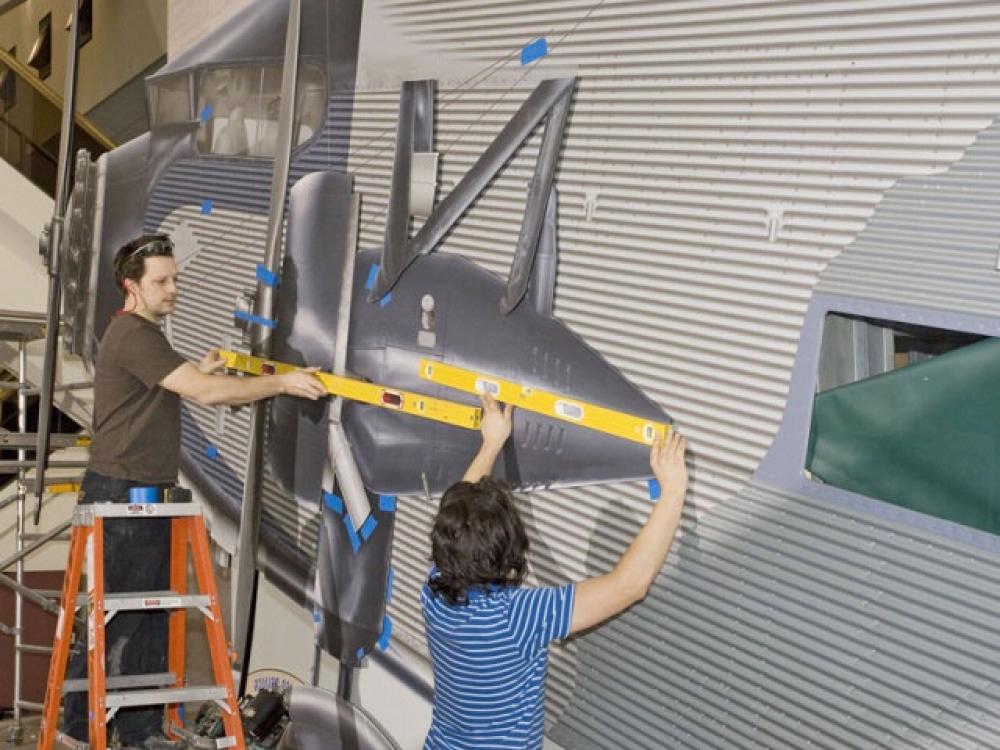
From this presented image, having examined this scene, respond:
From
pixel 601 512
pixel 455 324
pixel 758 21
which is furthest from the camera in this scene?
pixel 455 324

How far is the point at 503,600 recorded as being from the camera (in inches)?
91.3

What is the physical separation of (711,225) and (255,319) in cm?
186

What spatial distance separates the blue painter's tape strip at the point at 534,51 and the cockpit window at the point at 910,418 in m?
0.95

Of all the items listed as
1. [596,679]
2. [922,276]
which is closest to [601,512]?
[596,679]

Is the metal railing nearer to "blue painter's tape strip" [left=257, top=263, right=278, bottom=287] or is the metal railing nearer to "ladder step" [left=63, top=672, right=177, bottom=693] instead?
"blue painter's tape strip" [left=257, top=263, right=278, bottom=287]

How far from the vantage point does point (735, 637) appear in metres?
2.31

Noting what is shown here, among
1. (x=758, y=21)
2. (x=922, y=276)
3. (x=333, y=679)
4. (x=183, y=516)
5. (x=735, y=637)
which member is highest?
(x=758, y=21)

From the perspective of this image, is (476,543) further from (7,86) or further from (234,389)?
(7,86)

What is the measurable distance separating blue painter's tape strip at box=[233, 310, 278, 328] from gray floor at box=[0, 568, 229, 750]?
1.07 meters

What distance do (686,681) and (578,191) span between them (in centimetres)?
102

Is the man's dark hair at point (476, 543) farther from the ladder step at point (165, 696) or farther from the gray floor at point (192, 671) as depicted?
the gray floor at point (192, 671)

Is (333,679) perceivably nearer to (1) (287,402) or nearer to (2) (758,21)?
(1) (287,402)

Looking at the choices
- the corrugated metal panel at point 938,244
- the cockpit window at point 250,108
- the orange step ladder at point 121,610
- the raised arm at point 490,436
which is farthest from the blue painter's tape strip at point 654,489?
the cockpit window at point 250,108

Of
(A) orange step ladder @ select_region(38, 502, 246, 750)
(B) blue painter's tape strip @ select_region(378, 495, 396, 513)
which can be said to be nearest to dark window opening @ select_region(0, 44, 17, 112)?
(A) orange step ladder @ select_region(38, 502, 246, 750)
